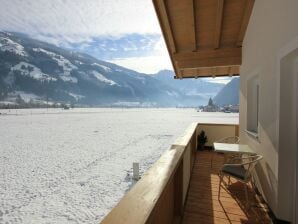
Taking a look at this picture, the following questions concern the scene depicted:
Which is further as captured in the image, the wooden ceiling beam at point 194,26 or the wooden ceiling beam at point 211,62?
the wooden ceiling beam at point 211,62

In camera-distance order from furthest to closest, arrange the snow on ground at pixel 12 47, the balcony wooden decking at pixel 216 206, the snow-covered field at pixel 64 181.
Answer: the snow on ground at pixel 12 47 < the snow-covered field at pixel 64 181 < the balcony wooden decking at pixel 216 206

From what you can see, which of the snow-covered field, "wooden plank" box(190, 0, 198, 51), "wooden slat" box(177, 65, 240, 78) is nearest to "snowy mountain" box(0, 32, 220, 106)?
the snow-covered field

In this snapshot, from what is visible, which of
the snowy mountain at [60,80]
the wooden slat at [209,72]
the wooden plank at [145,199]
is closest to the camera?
the wooden plank at [145,199]

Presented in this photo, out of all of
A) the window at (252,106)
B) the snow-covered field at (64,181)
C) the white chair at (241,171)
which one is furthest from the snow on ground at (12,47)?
the white chair at (241,171)

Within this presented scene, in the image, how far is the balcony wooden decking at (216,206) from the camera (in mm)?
2080

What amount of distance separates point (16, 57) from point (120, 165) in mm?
121101

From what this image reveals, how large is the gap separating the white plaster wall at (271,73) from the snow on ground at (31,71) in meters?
120

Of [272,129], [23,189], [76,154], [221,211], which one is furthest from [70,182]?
[272,129]

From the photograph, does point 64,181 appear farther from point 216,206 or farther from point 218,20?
point 218,20

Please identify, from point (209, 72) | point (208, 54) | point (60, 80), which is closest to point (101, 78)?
point (60, 80)

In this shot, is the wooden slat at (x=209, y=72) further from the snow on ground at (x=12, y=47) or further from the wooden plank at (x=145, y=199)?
the snow on ground at (x=12, y=47)

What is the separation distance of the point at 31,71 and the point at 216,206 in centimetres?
12490

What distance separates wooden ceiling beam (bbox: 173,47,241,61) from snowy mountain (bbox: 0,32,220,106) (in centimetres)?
10104

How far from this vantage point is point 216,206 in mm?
2361
